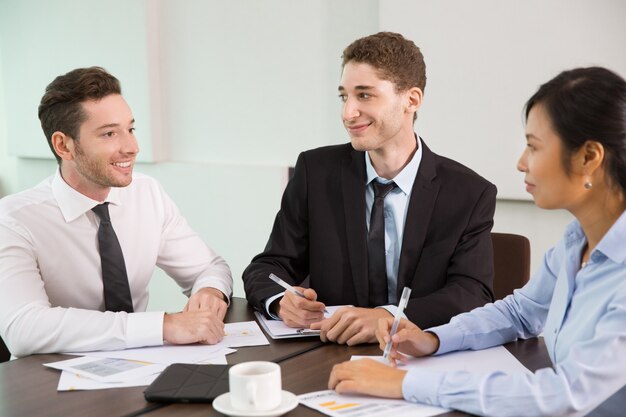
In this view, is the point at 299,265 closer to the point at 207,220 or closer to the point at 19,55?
the point at 207,220

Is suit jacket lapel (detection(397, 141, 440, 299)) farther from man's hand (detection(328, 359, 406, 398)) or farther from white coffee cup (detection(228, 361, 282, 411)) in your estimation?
white coffee cup (detection(228, 361, 282, 411))

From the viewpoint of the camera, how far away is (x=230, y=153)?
13.8ft

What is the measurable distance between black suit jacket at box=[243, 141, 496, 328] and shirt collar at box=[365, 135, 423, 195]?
0.7 inches

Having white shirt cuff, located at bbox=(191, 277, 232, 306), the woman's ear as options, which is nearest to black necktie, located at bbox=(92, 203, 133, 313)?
white shirt cuff, located at bbox=(191, 277, 232, 306)

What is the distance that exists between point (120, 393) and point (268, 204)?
2563 millimetres

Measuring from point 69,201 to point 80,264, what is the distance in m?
0.19

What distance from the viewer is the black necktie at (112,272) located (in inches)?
86.9

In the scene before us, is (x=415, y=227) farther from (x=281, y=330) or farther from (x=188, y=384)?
(x=188, y=384)

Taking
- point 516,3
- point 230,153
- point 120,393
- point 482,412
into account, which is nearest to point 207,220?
point 230,153

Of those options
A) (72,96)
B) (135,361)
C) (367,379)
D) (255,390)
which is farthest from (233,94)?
(255,390)

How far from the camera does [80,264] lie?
2215 millimetres

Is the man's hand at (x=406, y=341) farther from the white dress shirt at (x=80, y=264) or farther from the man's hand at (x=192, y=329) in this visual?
the white dress shirt at (x=80, y=264)

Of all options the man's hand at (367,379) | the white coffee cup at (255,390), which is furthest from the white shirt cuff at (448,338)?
the white coffee cup at (255,390)

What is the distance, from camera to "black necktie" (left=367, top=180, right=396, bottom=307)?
227 cm
